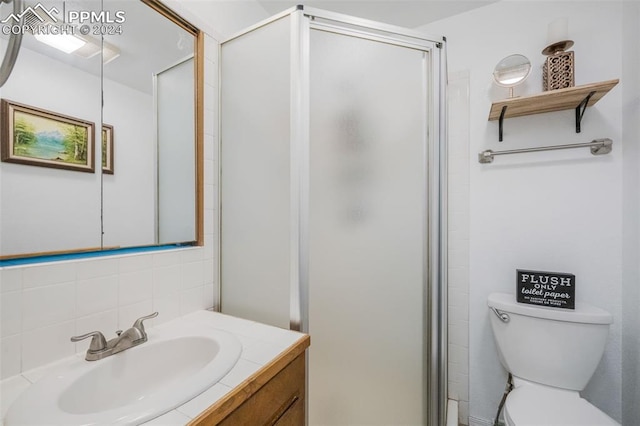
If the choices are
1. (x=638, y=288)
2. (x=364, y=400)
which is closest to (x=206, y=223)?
(x=364, y=400)

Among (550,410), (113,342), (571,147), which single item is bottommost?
(550,410)

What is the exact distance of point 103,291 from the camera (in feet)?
2.73

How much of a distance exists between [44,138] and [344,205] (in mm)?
932

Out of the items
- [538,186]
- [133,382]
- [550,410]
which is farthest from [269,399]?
[538,186]

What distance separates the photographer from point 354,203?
107 centimetres

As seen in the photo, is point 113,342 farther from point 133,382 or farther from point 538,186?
point 538,186

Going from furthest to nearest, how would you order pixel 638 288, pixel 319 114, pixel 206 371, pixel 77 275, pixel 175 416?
pixel 638 288
pixel 319 114
pixel 77 275
pixel 206 371
pixel 175 416

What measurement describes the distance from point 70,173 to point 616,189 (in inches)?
87.8

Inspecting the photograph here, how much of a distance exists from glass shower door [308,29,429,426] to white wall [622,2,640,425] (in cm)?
96

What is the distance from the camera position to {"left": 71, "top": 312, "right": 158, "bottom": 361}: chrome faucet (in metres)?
0.74

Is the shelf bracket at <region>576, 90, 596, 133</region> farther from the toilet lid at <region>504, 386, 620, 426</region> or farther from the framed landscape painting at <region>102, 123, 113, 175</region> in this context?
the framed landscape painting at <region>102, 123, 113, 175</region>

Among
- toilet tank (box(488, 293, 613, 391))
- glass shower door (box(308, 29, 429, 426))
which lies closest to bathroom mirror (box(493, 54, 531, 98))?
glass shower door (box(308, 29, 429, 426))

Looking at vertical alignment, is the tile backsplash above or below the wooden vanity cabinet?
above

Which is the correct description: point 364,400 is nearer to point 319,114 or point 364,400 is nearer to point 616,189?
point 319,114
